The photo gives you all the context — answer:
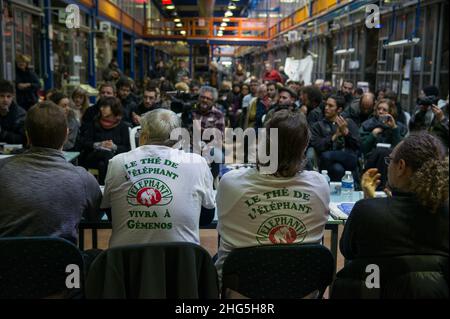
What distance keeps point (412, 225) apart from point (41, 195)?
1504 millimetres

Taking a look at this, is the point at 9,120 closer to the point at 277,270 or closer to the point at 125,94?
the point at 125,94

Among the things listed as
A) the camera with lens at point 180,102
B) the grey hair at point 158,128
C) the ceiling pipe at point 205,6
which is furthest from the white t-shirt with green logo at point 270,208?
the ceiling pipe at point 205,6

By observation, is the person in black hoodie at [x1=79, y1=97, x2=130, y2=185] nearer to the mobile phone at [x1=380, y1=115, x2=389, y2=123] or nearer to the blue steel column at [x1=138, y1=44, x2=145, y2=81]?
the mobile phone at [x1=380, y1=115, x2=389, y2=123]

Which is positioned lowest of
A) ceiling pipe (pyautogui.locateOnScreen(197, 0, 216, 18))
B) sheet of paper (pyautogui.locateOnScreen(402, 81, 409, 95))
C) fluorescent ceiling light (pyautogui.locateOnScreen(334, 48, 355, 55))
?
sheet of paper (pyautogui.locateOnScreen(402, 81, 409, 95))

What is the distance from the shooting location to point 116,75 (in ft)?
27.1

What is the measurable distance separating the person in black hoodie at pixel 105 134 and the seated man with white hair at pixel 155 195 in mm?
2601

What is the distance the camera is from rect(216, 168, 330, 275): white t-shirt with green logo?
207 cm

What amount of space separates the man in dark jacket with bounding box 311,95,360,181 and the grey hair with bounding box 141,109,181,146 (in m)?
2.78

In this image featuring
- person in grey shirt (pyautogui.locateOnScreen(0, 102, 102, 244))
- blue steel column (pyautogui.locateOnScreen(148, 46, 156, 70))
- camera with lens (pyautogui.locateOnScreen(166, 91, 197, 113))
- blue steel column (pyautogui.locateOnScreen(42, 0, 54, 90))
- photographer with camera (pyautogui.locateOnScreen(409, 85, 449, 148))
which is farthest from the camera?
blue steel column (pyautogui.locateOnScreen(148, 46, 156, 70))

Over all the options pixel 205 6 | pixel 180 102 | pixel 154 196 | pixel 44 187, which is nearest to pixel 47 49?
pixel 180 102

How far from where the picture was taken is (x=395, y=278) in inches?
70.2

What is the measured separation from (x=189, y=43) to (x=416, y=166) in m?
19.6

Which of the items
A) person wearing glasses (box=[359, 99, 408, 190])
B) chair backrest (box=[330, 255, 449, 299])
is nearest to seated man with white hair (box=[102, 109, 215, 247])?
chair backrest (box=[330, 255, 449, 299])

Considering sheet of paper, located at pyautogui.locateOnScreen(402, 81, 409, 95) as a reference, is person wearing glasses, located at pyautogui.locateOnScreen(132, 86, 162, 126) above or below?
below
